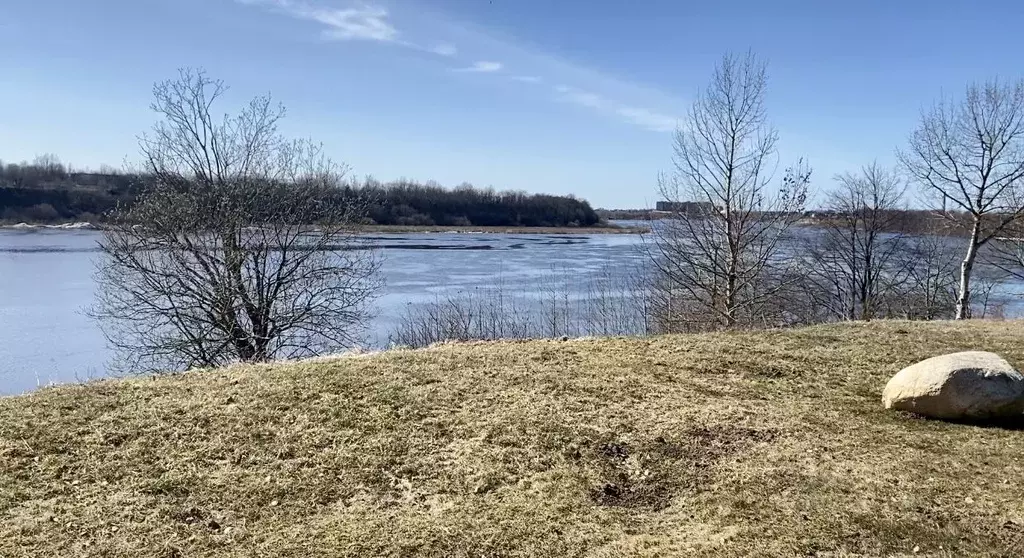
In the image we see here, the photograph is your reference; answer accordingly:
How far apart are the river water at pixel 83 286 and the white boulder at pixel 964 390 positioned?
22.8 ft

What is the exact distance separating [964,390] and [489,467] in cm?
351

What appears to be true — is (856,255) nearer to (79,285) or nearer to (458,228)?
(79,285)

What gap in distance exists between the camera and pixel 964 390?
4.80 m

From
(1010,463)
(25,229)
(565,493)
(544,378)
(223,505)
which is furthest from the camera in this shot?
(25,229)

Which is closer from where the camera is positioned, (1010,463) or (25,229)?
(1010,463)

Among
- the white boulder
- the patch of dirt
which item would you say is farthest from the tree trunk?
the patch of dirt

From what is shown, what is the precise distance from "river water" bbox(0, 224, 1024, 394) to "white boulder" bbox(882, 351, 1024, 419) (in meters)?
6.95

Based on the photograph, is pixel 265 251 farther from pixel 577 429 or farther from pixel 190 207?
pixel 577 429

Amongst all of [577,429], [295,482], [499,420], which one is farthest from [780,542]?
[295,482]

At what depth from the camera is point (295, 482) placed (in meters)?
3.63

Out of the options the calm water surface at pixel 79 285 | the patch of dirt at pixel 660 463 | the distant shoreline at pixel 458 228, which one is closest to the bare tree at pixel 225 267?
the calm water surface at pixel 79 285

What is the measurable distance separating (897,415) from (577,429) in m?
2.49

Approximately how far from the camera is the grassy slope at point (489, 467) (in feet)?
10.2

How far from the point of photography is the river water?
39.0ft
